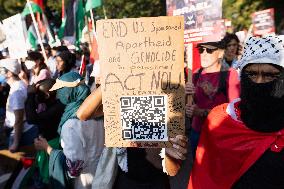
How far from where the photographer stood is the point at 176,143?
220 centimetres

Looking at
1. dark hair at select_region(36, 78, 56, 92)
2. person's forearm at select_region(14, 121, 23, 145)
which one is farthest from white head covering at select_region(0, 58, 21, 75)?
dark hair at select_region(36, 78, 56, 92)

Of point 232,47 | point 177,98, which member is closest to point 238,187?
point 177,98

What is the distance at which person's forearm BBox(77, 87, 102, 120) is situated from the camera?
2.61 metres

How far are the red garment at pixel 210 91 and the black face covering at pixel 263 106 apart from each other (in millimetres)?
1360

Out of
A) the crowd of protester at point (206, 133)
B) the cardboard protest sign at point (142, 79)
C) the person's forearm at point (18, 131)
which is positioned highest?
the cardboard protest sign at point (142, 79)

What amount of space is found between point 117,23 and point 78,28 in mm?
7679

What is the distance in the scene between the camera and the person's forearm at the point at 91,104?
8.57ft

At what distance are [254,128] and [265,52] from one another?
0.43 meters

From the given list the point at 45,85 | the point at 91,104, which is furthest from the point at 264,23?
the point at 91,104

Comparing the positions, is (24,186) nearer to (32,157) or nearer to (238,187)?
(32,157)

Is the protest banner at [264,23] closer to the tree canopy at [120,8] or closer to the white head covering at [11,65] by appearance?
the white head covering at [11,65]

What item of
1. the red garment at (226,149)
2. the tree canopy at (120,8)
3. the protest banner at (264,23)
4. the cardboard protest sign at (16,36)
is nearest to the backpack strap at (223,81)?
the red garment at (226,149)

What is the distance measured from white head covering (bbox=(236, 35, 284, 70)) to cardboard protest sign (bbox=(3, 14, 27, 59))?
4709 mm

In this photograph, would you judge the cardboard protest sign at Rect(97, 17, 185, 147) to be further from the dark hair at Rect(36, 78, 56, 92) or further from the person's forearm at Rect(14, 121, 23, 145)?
the person's forearm at Rect(14, 121, 23, 145)
